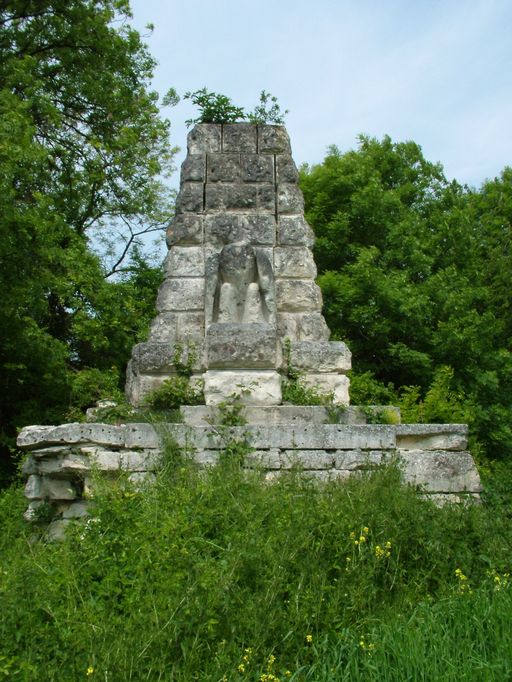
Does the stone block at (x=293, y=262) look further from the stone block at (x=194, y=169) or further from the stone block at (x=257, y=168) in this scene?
the stone block at (x=194, y=169)

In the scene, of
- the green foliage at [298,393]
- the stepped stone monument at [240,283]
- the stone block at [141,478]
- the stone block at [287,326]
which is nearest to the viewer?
the stone block at [141,478]

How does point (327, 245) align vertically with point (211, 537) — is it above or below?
above

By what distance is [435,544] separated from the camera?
5.42m

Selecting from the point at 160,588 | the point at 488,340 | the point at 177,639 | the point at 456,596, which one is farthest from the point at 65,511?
the point at 488,340

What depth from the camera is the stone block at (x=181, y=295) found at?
803 cm

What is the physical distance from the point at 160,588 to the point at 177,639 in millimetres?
449

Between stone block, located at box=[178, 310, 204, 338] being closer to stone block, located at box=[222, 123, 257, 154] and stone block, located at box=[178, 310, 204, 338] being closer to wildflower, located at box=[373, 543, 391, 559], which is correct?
stone block, located at box=[222, 123, 257, 154]

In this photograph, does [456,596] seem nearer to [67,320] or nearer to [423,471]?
[423,471]

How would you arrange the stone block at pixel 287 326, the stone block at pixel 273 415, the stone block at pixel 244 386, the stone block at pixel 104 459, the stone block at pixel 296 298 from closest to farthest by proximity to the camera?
the stone block at pixel 104 459, the stone block at pixel 273 415, the stone block at pixel 244 386, the stone block at pixel 287 326, the stone block at pixel 296 298

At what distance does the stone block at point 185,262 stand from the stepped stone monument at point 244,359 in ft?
0.03

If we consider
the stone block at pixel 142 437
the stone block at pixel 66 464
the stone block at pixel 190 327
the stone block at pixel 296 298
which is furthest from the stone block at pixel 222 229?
the stone block at pixel 66 464

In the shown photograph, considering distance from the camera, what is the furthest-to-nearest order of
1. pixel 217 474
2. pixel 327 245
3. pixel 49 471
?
pixel 327 245
pixel 49 471
pixel 217 474

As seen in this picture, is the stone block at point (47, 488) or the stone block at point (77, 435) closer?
the stone block at point (77, 435)

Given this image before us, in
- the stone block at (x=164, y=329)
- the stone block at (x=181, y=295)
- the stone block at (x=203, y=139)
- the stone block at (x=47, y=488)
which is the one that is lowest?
the stone block at (x=47, y=488)
